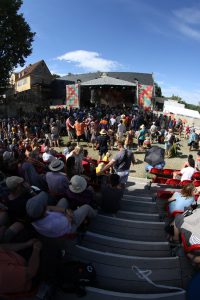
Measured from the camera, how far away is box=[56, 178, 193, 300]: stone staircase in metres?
3.26

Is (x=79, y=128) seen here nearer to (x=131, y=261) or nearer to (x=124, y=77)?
(x=131, y=261)

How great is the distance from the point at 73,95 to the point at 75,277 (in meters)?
29.4

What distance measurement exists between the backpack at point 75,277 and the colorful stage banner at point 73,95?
28.7 meters

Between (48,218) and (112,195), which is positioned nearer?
(48,218)

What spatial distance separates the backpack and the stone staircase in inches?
2.8

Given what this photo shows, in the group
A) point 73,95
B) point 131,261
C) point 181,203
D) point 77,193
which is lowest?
point 131,261

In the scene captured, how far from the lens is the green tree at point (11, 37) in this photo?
26.7m

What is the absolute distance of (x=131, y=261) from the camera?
3.73 metres

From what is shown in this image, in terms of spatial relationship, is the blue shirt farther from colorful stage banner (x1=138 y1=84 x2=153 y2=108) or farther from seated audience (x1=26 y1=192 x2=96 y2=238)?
colorful stage banner (x1=138 y1=84 x2=153 y2=108)

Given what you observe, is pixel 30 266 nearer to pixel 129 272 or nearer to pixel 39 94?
pixel 129 272

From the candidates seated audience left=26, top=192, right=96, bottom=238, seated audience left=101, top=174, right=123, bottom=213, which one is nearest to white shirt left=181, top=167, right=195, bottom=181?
seated audience left=101, top=174, right=123, bottom=213

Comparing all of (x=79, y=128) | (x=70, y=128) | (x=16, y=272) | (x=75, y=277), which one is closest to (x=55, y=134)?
(x=70, y=128)

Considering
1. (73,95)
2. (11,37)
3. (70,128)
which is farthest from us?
(73,95)

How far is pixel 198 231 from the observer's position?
13.0 feet
